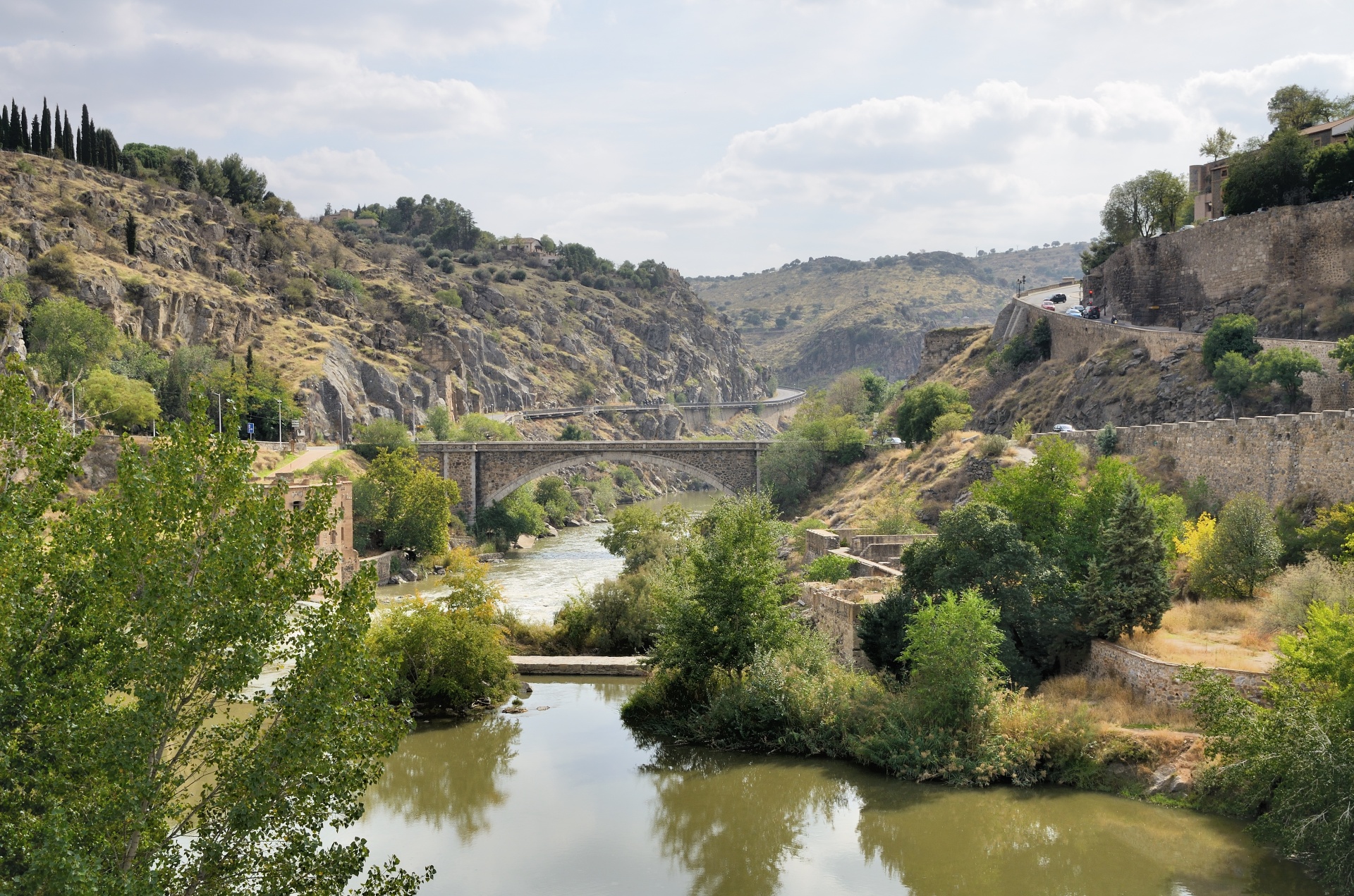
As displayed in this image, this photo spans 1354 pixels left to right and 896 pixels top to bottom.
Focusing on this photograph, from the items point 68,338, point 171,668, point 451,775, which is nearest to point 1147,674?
point 451,775

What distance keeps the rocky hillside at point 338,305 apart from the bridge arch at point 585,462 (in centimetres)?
1434

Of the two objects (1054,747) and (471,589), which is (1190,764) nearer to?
(1054,747)

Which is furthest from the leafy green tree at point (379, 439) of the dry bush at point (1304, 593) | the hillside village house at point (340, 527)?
the dry bush at point (1304, 593)

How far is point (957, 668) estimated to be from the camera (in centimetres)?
2086

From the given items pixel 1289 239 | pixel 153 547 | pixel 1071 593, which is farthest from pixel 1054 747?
pixel 1289 239

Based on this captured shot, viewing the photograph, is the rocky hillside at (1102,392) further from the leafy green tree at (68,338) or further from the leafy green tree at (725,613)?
the leafy green tree at (68,338)

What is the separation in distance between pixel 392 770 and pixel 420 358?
71.6 meters

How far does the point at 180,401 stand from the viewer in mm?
58719

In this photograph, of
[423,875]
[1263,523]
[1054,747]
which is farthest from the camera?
[1263,523]

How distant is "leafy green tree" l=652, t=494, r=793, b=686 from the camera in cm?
2452

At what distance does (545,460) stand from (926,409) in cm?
2154

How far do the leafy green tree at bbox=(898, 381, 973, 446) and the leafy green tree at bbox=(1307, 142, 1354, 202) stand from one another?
57.7ft

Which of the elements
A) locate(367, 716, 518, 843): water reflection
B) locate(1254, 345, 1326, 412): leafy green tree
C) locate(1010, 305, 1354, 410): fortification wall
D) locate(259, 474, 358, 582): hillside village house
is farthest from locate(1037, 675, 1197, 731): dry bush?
locate(259, 474, 358, 582): hillside village house

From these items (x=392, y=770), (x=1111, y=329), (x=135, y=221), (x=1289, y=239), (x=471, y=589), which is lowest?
(x=392, y=770)
